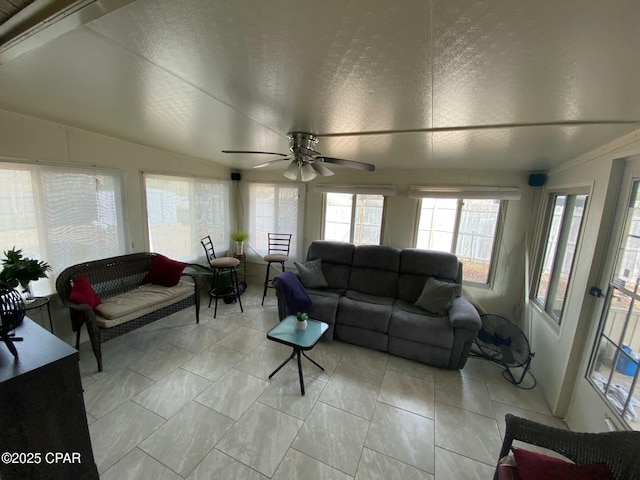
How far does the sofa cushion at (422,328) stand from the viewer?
8.47 ft

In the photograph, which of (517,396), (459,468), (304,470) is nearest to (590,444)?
(459,468)

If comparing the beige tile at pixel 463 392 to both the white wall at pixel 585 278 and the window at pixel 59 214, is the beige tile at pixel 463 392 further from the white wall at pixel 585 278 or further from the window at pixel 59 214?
the window at pixel 59 214

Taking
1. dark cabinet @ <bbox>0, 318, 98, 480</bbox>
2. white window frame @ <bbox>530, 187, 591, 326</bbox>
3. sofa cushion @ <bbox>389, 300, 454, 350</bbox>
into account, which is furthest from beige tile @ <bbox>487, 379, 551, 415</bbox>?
dark cabinet @ <bbox>0, 318, 98, 480</bbox>

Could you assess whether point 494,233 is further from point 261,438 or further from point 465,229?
point 261,438

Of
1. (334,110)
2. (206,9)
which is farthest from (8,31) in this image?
(334,110)

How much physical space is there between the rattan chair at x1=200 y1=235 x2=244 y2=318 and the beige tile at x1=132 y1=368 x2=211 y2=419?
127 centimetres

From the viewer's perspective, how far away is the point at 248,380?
2.32 metres

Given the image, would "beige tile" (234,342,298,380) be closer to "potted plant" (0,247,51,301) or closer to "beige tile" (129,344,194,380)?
"beige tile" (129,344,194,380)

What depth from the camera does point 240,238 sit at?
460 cm

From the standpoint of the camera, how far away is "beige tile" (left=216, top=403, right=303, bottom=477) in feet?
5.29

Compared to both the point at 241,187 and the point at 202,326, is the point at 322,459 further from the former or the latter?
the point at 241,187

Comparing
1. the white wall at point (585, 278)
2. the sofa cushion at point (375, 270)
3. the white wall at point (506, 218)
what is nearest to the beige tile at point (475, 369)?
the white wall at point (585, 278)

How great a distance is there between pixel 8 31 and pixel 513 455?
2.79 meters

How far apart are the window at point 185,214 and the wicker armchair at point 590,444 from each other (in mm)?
4058
